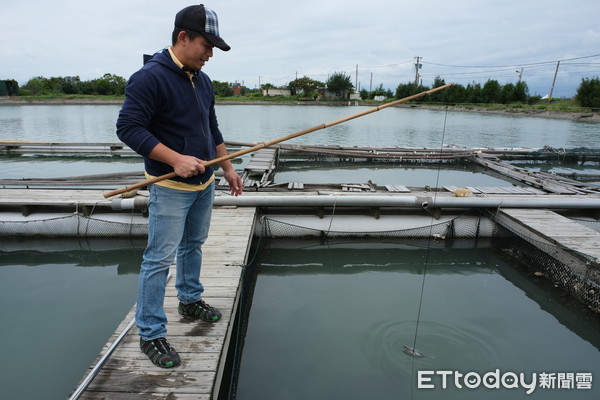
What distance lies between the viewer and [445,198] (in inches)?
241

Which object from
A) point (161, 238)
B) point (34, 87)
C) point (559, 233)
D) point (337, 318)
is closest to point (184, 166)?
point (161, 238)

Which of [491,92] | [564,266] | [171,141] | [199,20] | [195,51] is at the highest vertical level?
[491,92]

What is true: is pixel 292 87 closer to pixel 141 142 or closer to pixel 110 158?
pixel 110 158

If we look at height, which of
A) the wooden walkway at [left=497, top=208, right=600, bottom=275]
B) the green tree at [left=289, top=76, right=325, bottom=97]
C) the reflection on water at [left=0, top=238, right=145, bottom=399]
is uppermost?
the green tree at [left=289, top=76, right=325, bottom=97]

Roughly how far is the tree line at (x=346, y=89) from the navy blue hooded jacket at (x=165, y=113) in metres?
23.6

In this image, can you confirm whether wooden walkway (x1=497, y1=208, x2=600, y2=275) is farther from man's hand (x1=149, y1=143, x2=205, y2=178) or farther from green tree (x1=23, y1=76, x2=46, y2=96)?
green tree (x1=23, y1=76, x2=46, y2=96)

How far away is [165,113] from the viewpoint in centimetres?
210

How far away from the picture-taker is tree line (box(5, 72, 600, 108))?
4052 centimetres

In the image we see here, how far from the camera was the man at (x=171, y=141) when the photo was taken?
6.49ft

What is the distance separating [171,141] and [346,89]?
81.9 metres

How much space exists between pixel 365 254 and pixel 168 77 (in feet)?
15.0

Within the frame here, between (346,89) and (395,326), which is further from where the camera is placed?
(346,89)

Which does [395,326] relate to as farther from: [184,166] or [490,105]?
[490,105]

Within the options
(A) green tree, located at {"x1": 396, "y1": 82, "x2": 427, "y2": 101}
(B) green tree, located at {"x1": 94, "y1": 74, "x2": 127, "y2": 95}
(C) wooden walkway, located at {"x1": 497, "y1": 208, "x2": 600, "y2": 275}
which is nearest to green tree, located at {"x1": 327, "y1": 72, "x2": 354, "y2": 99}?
(A) green tree, located at {"x1": 396, "y1": 82, "x2": 427, "y2": 101}
